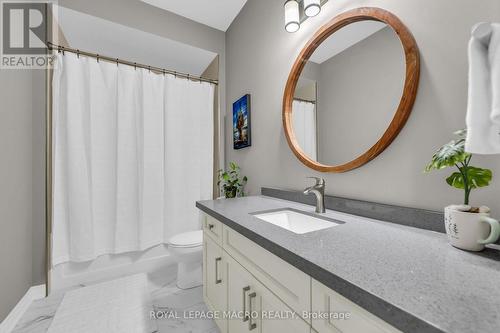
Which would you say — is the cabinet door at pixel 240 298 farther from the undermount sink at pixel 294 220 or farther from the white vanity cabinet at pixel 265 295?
the undermount sink at pixel 294 220

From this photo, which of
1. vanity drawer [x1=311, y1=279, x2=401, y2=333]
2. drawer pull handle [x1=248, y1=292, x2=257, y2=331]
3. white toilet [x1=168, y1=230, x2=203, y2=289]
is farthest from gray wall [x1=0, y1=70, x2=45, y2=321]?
vanity drawer [x1=311, y1=279, x2=401, y2=333]

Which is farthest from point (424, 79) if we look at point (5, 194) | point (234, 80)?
point (5, 194)

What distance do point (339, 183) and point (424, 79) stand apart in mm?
597

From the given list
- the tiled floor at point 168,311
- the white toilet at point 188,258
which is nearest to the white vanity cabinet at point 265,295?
the tiled floor at point 168,311

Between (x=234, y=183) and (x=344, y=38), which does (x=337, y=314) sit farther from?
(x=234, y=183)

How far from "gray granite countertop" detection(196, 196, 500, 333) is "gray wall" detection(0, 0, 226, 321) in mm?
1698

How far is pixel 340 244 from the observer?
68 centimetres

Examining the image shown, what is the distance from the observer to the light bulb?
121cm

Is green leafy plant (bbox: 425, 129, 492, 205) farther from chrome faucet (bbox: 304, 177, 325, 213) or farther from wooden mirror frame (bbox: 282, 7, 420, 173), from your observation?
chrome faucet (bbox: 304, 177, 325, 213)

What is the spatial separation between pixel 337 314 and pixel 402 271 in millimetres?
192

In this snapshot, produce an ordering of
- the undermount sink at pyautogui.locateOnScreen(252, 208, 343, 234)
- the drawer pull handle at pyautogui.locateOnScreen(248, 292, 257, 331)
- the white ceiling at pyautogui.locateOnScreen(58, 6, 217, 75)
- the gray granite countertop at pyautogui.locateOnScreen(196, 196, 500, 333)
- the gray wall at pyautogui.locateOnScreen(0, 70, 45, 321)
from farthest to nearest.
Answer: the white ceiling at pyautogui.locateOnScreen(58, 6, 217, 75) < the gray wall at pyautogui.locateOnScreen(0, 70, 45, 321) < the undermount sink at pyautogui.locateOnScreen(252, 208, 343, 234) < the drawer pull handle at pyautogui.locateOnScreen(248, 292, 257, 331) < the gray granite countertop at pyautogui.locateOnScreen(196, 196, 500, 333)

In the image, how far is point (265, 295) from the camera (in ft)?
2.59

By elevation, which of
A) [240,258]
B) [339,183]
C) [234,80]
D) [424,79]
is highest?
[234,80]

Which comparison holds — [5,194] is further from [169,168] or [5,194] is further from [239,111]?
[239,111]
